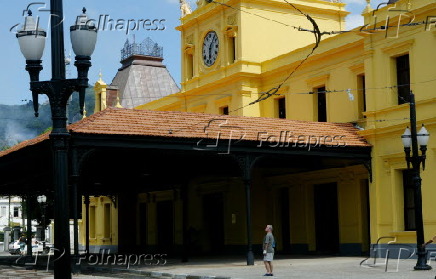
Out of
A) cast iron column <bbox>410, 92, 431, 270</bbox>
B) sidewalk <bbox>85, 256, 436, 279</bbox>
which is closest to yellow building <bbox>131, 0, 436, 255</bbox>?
cast iron column <bbox>410, 92, 431, 270</bbox>

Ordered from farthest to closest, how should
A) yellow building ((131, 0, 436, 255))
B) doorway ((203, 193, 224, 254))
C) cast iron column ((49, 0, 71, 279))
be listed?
doorway ((203, 193, 224, 254)), yellow building ((131, 0, 436, 255)), cast iron column ((49, 0, 71, 279))

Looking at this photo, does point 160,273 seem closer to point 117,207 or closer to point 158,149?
point 158,149

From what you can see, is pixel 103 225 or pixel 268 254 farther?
pixel 103 225

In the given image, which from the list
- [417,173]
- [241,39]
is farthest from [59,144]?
[241,39]

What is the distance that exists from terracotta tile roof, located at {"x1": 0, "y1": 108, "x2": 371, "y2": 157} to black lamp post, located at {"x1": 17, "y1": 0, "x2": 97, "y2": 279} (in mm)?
12825

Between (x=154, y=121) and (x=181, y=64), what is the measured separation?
15.3 m

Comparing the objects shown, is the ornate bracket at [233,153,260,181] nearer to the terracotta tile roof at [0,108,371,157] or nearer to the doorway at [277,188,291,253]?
the terracotta tile roof at [0,108,371,157]

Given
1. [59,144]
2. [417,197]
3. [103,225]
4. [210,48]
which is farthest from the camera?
[103,225]

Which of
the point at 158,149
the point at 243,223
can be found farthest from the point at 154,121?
the point at 243,223

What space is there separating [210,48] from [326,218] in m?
10.8

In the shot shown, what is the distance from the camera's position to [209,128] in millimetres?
25656

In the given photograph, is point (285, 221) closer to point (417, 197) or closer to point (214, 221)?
point (214, 221)

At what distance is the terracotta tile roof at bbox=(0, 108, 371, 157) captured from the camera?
2389 cm

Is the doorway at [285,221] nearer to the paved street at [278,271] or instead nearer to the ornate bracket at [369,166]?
the ornate bracket at [369,166]
